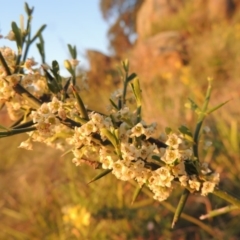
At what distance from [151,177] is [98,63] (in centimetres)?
719

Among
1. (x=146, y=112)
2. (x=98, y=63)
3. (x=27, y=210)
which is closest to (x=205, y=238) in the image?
(x=27, y=210)

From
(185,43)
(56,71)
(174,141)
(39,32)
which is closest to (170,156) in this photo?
(174,141)

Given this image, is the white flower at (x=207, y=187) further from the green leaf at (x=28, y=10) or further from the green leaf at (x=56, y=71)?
the green leaf at (x=28, y=10)

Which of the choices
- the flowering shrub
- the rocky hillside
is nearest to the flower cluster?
the flowering shrub

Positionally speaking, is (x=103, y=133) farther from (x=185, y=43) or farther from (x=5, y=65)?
(x=185, y=43)

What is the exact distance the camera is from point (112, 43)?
12172 mm

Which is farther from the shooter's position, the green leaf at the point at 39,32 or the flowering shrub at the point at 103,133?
the green leaf at the point at 39,32

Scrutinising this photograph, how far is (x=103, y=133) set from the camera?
0.50 metres

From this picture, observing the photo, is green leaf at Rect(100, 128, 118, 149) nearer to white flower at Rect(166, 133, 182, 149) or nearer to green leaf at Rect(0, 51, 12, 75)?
white flower at Rect(166, 133, 182, 149)

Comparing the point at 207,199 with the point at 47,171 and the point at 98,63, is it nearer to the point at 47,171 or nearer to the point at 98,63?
the point at 47,171

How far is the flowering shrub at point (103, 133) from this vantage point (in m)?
0.52

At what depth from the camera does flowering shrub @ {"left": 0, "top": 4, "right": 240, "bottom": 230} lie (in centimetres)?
52

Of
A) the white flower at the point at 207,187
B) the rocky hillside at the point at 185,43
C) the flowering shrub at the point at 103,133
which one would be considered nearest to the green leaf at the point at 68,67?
the flowering shrub at the point at 103,133

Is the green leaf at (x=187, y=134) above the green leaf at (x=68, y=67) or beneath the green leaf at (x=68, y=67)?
beneath
